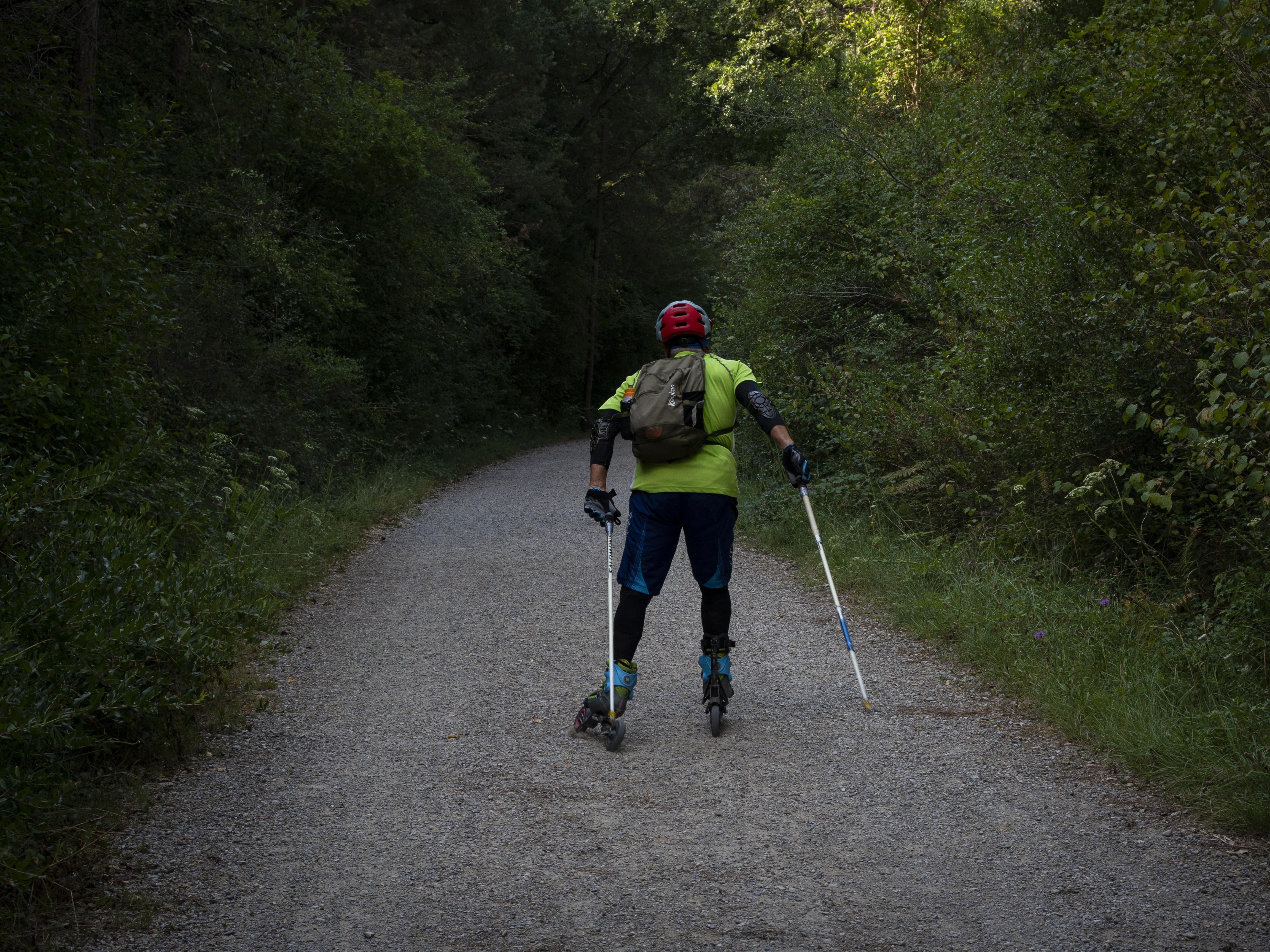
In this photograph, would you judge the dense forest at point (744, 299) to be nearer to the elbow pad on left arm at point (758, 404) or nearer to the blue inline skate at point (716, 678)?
the elbow pad on left arm at point (758, 404)

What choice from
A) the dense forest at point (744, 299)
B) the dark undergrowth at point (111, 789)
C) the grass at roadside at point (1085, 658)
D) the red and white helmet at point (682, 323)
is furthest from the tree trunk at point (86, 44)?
the grass at roadside at point (1085, 658)

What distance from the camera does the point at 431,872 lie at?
13.3 feet

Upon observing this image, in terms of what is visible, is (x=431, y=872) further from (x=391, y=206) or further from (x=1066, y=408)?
(x=391, y=206)

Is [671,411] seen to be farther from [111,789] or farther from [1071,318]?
[1071,318]

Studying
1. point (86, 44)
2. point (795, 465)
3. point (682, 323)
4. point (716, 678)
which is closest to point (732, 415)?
point (795, 465)

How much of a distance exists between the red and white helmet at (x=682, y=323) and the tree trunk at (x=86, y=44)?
19.4 ft

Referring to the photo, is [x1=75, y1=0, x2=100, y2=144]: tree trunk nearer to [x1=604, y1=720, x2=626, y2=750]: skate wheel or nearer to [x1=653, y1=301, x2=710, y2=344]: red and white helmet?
[x1=653, y1=301, x2=710, y2=344]: red and white helmet

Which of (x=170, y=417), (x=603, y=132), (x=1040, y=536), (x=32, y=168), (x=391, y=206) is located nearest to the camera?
(x=32, y=168)

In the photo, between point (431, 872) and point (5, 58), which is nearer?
point (431, 872)

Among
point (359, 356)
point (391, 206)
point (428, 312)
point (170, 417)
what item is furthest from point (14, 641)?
point (428, 312)

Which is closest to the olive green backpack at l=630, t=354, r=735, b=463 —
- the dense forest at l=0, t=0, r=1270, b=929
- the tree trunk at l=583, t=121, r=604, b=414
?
the dense forest at l=0, t=0, r=1270, b=929

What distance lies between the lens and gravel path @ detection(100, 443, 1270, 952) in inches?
141

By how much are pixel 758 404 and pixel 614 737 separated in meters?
1.83

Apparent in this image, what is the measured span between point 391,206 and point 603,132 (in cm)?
2047
